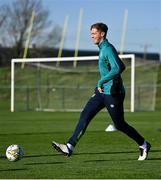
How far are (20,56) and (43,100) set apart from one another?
19.0 meters

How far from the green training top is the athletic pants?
0.44ft

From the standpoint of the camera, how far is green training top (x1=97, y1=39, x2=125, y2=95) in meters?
11.2

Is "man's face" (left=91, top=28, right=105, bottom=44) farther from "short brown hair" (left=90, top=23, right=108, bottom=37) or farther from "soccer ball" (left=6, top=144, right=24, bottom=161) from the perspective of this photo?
"soccer ball" (left=6, top=144, right=24, bottom=161)

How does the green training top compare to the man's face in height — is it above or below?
below

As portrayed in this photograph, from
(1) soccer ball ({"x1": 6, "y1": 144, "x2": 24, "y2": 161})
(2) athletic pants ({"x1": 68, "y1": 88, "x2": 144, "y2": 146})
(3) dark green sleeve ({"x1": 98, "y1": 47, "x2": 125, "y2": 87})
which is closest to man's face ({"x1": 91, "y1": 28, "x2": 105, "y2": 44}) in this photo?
(3) dark green sleeve ({"x1": 98, "y1": 47, "x2": 125, "y2": 87})

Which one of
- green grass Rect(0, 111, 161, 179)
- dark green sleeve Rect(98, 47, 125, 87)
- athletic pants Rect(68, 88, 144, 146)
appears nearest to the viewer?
green grass Rect(0, 111, 161, 179)

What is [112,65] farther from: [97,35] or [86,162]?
[86,162]

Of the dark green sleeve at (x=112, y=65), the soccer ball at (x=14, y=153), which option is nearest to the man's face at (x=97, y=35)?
the dark green sleeve at (x=112, y=65)

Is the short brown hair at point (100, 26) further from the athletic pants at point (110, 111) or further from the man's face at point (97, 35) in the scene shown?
the athletic pants at point (110, 111)

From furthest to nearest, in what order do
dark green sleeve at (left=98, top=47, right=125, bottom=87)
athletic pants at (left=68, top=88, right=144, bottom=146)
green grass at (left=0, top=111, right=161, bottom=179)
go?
athletic pants at (left=68, top=88, right=144, bottom=146), dark green sleeve at (left=98, top=47, right=125, bottom=87), green grass at (left=0, top=111, right=161, bottom=179)

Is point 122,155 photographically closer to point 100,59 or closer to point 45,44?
point 100,59

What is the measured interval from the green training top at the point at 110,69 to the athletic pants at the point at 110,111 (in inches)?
5.3

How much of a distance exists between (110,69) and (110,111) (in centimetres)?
71

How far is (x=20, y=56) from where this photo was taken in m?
61.8
